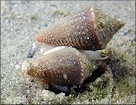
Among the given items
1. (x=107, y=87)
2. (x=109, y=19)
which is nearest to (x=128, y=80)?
(x=107, y=87)

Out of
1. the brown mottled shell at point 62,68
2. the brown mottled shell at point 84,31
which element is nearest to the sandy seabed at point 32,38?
the brown mottled shell at point 62,68

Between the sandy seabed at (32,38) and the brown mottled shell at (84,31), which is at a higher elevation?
the brown mottled shell at (84,31)

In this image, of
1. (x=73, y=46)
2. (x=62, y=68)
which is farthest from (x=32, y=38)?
(x=62, y=68)

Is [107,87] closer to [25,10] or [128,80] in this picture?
[128,80]

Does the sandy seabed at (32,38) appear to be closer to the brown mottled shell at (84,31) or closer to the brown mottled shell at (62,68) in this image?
the brown mottled shell at (62,68)

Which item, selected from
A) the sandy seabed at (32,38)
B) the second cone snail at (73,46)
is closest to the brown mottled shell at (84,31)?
the second cone snail at (73,46)

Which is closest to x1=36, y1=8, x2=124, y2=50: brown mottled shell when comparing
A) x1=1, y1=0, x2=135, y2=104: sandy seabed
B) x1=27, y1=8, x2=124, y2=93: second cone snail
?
x1=27, y1=8, x2=124, y2=93: second cone snail

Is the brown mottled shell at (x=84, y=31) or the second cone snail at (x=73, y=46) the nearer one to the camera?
the second cone snail at (x=73, y=46)

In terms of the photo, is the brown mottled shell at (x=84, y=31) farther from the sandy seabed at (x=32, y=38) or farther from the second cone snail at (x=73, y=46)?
the sandy seabed at (x=32, y=38)
